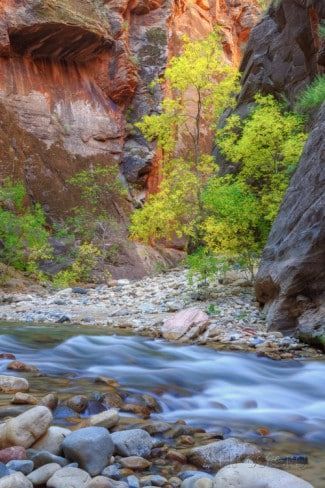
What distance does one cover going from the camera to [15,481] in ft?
8.55

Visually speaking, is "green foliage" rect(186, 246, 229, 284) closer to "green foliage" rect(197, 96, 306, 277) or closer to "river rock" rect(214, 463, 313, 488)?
"green foliage" rect(197, 96, 306, 277)

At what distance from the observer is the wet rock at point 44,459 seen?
3002 mm

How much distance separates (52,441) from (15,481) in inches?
26.6

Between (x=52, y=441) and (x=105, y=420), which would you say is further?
(x=105, y=420)

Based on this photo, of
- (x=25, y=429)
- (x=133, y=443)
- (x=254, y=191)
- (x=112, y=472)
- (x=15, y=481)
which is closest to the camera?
(x=15, y=481)

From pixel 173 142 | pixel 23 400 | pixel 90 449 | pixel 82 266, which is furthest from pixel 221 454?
pixel 82 266

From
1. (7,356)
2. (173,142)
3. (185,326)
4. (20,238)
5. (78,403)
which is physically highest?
(173,142)

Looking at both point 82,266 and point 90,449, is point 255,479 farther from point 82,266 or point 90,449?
point 82,266

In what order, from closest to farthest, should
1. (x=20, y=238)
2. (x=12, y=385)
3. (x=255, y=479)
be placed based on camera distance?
(x=255, y=479) < (x=12, y=385) < (x=20, y=238)

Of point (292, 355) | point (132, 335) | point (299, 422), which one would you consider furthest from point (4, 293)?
point (299, 422)

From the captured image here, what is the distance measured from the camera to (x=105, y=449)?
3.13 metres

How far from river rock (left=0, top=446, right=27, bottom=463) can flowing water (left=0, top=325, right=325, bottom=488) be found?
1.33m

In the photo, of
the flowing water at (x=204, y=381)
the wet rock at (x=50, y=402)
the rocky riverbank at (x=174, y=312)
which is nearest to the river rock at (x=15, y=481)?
the wet rock at (x=50, y=402)

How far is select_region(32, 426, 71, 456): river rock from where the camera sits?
3223 mm
